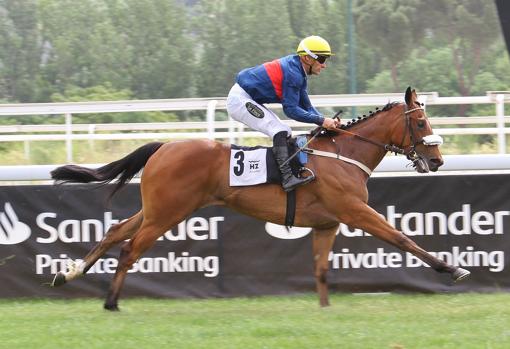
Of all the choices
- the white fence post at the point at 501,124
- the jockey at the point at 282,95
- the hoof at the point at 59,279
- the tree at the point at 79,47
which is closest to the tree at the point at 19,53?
the tree at the point at 79,47

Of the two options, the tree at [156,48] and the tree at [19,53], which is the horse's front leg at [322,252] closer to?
the tree at [156,48]

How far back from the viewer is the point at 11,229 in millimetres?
9180

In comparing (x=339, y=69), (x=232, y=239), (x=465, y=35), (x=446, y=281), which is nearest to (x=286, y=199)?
(x=232, y=239)

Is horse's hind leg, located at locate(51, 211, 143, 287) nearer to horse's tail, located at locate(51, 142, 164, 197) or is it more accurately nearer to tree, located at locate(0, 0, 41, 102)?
horse's tail, located at locate(51, 142, 164, 197)

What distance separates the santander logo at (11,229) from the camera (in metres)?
9.16

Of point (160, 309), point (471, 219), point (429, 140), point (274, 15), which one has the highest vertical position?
point (274, 15)

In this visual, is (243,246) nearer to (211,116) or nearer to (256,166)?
(256,166)

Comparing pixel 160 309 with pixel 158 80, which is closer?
pixel 160 309

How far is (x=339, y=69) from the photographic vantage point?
2489 cm

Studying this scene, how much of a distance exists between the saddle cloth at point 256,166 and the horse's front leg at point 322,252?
2.10 feet

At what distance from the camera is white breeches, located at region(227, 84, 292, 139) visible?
27.1ft

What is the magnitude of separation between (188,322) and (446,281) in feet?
9.23

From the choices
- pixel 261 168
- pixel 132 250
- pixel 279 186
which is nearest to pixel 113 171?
pixel 132 250

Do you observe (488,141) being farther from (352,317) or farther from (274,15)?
(352,317)
